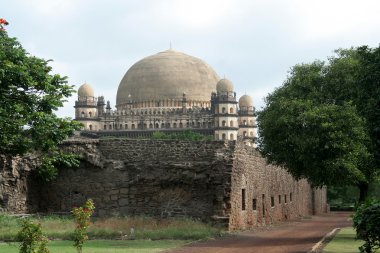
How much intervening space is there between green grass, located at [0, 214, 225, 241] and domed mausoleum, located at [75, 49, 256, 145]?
4214 inches

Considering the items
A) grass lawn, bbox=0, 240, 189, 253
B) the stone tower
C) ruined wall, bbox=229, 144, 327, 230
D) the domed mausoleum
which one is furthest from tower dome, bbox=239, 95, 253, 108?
grass lawn, bbox=0, 240, 189, 253

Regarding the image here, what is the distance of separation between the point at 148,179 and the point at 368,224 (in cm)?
1118

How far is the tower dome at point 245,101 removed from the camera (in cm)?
14525

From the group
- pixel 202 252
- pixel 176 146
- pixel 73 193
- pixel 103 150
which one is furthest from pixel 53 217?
pixel 202 252

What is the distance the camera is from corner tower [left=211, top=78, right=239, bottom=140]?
130 meters

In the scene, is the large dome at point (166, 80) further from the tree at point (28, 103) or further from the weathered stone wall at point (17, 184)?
the tree at point (28, 103)

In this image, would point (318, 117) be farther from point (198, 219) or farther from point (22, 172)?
point (22, 172)

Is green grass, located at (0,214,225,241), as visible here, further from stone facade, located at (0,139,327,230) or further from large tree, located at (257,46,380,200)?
large tree, located at (257,46,380,200)

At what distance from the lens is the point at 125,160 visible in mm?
22422

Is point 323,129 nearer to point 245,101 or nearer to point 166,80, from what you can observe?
point 166,80

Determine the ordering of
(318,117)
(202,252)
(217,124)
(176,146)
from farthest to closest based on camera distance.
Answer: (217,124) < (176,146) < (318,117) < (202,252)

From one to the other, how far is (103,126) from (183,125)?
17.7m

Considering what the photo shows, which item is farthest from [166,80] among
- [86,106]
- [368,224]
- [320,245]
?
[368,224]

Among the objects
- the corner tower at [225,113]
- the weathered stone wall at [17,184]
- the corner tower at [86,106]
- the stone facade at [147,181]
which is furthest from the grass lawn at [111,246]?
the corner tower at [86,106]
